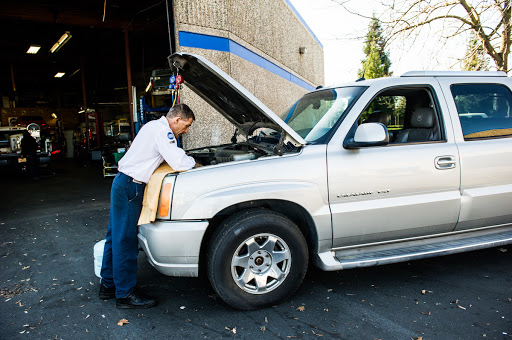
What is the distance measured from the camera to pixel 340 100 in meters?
3.62

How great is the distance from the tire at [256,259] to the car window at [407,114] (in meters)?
1.38

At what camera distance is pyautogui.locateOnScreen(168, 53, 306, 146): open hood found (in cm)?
317

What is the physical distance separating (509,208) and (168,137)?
11.4ft

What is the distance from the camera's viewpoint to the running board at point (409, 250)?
124 inches

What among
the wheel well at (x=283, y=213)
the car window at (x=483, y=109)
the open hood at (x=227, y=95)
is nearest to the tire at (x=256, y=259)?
the wheel well at (x=283, y=213)

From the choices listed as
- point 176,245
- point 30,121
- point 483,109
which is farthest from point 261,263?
point 30,121

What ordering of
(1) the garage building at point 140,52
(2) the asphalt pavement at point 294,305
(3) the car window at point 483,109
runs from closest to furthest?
(2) the asphalt pavement at point 294,305
(3) the car window at point 483,109
(1) the garage building at point 140,52

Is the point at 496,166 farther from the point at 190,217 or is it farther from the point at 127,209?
the point at 127,209

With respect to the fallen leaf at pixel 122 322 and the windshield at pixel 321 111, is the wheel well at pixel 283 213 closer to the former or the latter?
the windshield at pixel 321 111

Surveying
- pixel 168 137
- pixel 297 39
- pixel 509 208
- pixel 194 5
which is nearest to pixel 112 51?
pixel 297 39

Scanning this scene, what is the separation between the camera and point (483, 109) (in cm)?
386

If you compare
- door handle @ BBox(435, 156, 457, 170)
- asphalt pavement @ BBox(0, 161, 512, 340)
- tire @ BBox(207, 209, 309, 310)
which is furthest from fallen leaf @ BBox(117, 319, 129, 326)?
door handle @ BBox(435, 156, 457, 170)

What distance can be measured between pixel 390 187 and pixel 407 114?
160 centimetres

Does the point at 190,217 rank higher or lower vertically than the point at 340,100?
lower
